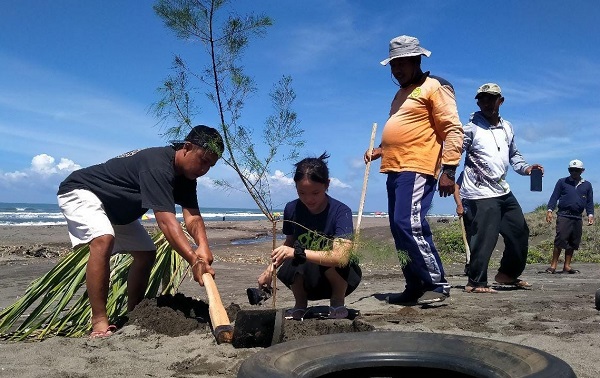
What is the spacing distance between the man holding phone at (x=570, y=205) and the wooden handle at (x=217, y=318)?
22.0 ft

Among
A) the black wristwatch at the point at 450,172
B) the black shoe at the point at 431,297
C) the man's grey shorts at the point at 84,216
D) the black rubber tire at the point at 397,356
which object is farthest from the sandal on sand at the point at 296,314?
the black rubber tire at the point at 397,356

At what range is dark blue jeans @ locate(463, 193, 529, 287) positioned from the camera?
5.12 metres

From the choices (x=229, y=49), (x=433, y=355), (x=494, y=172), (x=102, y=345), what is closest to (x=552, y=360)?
(x=433, y=355)

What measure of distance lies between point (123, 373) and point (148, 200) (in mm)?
1168

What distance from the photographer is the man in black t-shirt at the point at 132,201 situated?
11.6 feet

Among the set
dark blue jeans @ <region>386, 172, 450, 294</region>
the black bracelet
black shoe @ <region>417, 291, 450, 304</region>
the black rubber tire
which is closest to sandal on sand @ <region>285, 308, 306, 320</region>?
the black bracelet

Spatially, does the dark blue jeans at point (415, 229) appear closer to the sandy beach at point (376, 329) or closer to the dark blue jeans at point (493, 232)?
the sandy beach at point (376, 329)

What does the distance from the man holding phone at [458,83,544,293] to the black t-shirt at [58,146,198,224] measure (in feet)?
8.75

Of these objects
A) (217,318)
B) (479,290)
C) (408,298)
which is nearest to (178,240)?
(217,318)

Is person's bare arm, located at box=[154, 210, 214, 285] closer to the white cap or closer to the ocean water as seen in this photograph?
the ocean water

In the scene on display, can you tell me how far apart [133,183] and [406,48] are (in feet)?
7.37

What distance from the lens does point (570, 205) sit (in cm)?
866

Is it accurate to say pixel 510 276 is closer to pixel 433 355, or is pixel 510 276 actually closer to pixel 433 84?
pixel 433 84

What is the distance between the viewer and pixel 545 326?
3.52 metres
